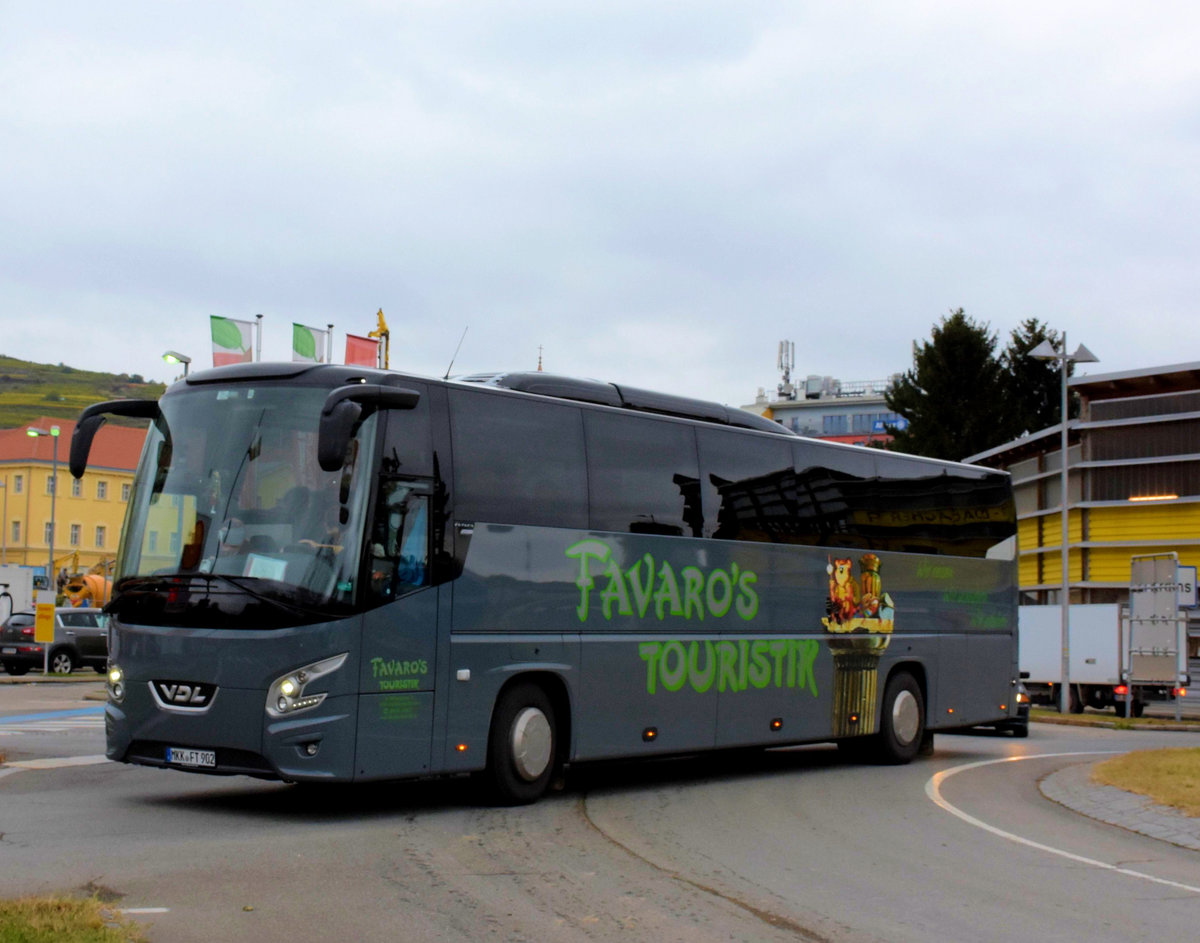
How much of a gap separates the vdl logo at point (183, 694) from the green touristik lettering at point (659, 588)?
136 inches

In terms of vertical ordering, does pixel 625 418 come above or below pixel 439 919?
above

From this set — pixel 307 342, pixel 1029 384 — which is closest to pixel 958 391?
pixel 1029 384

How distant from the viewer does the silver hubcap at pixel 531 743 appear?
1282 centimetres

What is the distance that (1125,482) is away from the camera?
53156 millimetres

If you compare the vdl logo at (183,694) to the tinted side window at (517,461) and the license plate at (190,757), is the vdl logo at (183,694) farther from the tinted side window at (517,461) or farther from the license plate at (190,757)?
the tinted side window at (517,461)

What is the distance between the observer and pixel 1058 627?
42.7 metres

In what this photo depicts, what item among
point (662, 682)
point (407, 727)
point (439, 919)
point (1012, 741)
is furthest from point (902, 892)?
point (1012, 741)

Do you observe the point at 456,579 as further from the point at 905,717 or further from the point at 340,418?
the point at 905,717

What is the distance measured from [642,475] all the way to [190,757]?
16.8 ft

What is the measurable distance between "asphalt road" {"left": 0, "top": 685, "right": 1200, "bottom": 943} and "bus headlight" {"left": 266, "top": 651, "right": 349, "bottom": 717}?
88 centimetres

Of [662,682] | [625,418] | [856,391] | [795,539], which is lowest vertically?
[662,682]

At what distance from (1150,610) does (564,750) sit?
30.1 metres

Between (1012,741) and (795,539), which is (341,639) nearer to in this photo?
(795,539)

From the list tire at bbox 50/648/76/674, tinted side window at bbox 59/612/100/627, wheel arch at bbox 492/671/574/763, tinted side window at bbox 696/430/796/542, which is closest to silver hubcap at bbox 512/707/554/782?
wheel arch at bbox 492/671/574/763
